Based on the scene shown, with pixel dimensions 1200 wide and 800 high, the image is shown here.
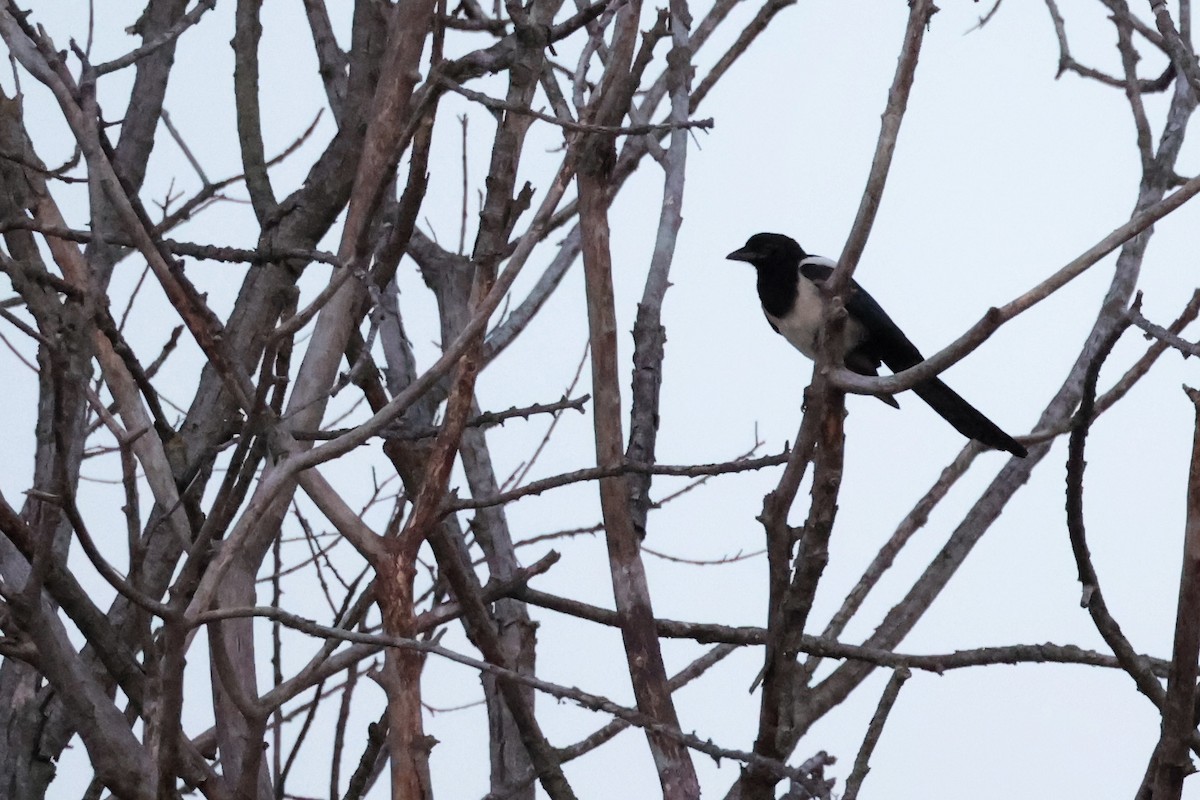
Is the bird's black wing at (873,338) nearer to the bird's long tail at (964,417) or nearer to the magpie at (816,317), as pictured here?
the magpie at (816,317)

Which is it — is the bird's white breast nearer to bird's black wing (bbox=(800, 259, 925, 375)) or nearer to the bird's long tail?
bird's black wing (bbox=(800, 259, 925, 375))

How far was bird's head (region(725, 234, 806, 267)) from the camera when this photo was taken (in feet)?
17.3

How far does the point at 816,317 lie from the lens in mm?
4852

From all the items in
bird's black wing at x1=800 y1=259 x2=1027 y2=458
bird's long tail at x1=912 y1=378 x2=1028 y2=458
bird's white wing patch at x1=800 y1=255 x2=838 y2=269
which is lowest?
bird's long tail at x1=912 y1=378 x2=1028 y2=458

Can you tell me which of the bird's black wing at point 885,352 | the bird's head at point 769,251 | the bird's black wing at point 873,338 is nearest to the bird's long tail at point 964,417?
the bird's black wing at point 885,352

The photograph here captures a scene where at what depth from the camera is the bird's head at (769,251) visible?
5.29 meters

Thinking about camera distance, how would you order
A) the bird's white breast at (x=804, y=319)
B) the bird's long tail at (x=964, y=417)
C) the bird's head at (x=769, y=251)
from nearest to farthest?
the bird's long tail at (x=964, y=417), the bird's white breast at (x=804, y=319), the bird's head at (x=769, y=251)

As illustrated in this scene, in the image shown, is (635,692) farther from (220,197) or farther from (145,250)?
(220,197)

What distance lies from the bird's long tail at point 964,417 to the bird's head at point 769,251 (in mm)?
800

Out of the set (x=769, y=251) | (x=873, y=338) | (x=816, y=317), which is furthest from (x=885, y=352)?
(x=769, y=251)

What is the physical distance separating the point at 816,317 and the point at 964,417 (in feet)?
2.13

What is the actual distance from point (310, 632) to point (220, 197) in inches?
97.4

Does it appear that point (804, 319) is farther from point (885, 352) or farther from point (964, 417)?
point (964, 417)

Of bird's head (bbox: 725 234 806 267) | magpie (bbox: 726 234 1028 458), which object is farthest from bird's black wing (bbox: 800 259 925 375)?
bird's head (bbox: 725 234 806 267)
